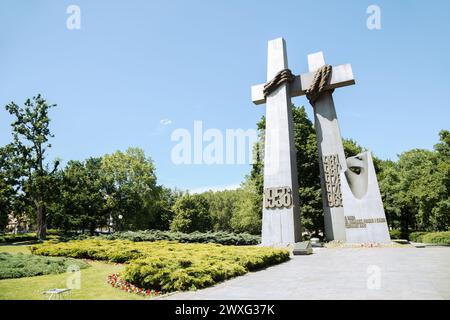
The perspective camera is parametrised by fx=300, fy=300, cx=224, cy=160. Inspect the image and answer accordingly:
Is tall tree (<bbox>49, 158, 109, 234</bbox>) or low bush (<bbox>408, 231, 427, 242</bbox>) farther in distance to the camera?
tall tree (<bbox>49, 158, 109, 234</bbox>)

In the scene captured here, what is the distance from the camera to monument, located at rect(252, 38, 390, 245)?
20062mm

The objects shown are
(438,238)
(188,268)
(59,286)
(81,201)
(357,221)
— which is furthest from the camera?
(81,201)

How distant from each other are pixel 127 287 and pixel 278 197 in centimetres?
1450

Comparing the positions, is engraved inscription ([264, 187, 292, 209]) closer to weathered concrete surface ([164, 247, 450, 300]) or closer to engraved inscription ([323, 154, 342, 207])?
engraved inscription ([323, 154, 342, 207])

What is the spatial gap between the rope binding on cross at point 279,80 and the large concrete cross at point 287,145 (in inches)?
13.7

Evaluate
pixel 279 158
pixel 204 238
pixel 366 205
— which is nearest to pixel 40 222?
pixel 204 238

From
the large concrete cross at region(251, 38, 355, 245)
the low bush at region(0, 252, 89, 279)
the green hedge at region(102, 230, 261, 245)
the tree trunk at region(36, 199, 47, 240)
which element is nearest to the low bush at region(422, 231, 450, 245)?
the large concrete cross at region(251, 38, 355, 245)

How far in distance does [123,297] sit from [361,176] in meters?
18.6

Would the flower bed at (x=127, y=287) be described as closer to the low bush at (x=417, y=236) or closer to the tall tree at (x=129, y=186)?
the low bush at (x=417, y=236)

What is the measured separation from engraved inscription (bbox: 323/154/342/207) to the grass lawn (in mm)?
16665

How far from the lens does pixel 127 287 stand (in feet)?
26.9

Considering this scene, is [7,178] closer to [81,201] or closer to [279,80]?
[81,201]
